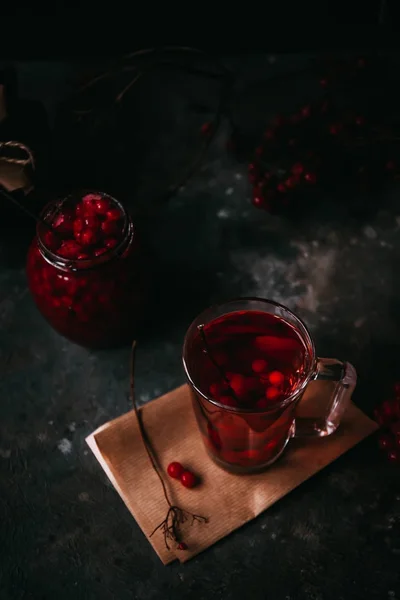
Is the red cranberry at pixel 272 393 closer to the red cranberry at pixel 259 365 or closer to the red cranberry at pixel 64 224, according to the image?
the red cranberry at pixel 259 365

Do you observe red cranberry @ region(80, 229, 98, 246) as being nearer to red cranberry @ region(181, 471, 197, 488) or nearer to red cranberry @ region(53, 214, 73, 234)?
red cranberry @ region(53, 214, 73, 234)

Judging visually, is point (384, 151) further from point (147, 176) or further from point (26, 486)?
point (26, 486)

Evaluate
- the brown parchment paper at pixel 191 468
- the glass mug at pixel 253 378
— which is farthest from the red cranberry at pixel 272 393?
the brown parchment paper at pixel 191 468

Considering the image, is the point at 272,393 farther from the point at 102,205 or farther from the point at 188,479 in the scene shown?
the point at 102,205

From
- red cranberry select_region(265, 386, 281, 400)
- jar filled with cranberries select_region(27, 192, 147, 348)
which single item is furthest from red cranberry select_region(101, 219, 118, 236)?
red cranberry select_region(265, 386, 281, 400)

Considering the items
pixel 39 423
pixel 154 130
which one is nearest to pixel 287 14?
pixel 154 130

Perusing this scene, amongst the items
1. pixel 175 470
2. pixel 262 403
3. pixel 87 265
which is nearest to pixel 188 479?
pixel 175 470

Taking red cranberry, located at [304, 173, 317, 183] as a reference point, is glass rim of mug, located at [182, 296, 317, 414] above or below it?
below
